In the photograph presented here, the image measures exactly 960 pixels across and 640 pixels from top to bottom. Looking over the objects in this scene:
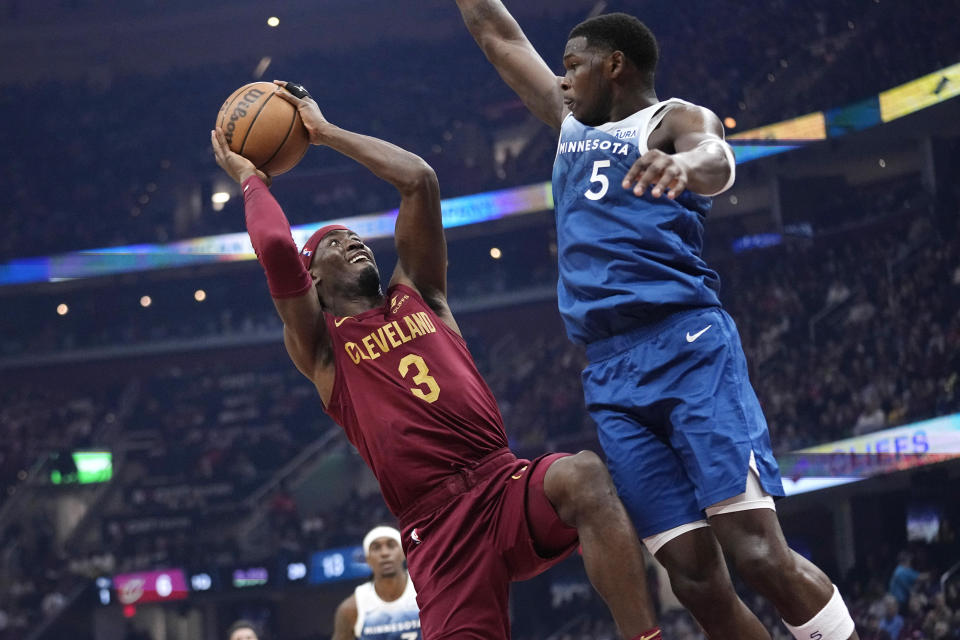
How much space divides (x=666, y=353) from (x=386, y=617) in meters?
4.27

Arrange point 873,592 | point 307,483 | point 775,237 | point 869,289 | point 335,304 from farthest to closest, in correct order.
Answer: point 307,483, point 775,237, point 869,289, point 873,592, point 335,304

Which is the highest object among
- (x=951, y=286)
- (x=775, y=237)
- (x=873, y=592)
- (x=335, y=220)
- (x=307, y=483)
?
(x=335, y=220)

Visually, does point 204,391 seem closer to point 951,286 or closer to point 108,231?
point 108,231

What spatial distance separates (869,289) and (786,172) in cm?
368

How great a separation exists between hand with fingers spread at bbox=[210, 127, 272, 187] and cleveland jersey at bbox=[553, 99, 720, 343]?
4.97 feet

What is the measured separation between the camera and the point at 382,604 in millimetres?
7148

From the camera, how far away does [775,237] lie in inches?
831

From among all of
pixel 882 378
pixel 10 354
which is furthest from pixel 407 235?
pixel 10 354

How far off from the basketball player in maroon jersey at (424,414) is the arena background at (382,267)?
10.8 meters

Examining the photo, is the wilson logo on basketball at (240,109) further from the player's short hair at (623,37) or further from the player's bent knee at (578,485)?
the player's bent knee at (578,485)

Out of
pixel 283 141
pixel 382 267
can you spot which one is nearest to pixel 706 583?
pixel 283 141

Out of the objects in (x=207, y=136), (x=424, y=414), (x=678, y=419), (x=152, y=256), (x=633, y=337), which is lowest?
(x=678, y=419)

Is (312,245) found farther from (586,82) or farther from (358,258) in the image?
(586,82)

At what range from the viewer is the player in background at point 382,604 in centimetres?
705
